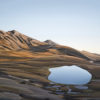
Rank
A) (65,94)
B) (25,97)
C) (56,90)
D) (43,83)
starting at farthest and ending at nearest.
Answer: (43,83), (56,90), (65,94), (25,97)

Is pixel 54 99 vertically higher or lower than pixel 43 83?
lower

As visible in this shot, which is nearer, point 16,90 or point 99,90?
point 16,90

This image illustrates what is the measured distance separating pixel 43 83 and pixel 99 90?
19323mm

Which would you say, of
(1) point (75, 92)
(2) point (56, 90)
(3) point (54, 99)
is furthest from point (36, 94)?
(1) point (75, 92)

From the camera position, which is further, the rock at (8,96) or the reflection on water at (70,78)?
the reflection on water at (70,78)

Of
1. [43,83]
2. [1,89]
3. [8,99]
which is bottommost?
[8,99]

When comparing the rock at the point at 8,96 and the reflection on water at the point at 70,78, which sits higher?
the reflection on water at the point at 70,78

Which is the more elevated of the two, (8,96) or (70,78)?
(70,78)

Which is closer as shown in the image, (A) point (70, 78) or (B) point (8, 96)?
(B) point (8, 96)

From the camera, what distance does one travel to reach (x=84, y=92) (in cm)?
→ 4638

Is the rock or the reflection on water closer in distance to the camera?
the rock

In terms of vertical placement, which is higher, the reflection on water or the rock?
the reflection on water

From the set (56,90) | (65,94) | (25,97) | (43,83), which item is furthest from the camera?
(43,83)

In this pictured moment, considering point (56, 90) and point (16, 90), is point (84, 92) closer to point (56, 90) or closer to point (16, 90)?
point (56, 90)
